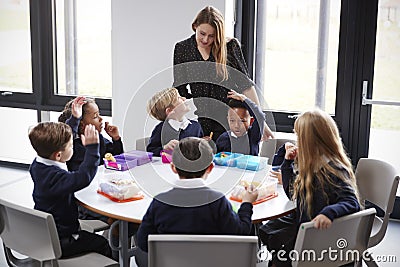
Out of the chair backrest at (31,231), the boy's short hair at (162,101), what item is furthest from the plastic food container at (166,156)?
the chair backrest at (31,231)

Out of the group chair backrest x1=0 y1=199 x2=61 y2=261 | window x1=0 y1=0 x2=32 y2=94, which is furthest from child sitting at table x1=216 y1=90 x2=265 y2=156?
window x1=0 y1=0 x2=32 y2=94

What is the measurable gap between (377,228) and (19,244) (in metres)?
1.63

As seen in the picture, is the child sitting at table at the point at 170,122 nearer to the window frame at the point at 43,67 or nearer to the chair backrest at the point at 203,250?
the chair backrest at the point at 203,250

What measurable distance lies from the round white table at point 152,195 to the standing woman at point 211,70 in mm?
570

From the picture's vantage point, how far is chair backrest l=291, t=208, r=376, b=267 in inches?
85.0

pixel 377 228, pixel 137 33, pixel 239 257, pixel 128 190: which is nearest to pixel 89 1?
pixel 137 33

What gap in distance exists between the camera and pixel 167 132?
3.33 m

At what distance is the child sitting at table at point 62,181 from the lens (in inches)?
98.2

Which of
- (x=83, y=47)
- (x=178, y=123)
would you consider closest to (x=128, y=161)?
(x=178, y=123)

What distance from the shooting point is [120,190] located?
253cm

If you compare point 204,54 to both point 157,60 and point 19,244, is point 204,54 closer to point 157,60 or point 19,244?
point 157,60

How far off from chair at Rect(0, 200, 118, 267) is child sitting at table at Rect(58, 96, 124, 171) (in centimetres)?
71

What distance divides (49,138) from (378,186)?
5.11ft

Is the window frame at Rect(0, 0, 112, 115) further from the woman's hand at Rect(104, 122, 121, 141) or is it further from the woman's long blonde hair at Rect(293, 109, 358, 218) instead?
the woman's long blonde hair at Rect(293, 109, 358, 218)
